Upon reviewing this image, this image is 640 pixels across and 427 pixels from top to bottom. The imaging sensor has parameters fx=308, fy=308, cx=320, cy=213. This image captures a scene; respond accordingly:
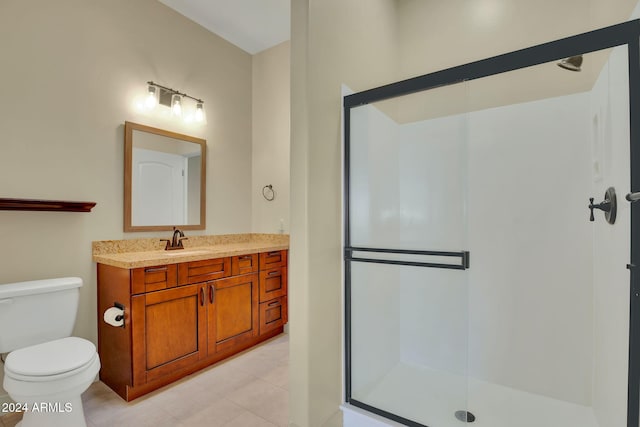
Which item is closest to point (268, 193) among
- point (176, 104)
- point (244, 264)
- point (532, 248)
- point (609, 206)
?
point (244, 264)

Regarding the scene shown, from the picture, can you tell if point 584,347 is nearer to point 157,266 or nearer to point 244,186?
point 157,266

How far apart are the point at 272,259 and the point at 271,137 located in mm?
1366

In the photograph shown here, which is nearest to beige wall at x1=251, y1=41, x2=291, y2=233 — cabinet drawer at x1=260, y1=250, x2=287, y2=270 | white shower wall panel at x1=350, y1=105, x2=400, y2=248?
cabinet drawer at x1=260, y1=250, x2=287, y2=270

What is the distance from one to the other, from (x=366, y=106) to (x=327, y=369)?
155cm

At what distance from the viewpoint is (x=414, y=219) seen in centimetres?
193

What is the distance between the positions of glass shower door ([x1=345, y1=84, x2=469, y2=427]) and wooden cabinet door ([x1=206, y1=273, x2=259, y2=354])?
117 cm

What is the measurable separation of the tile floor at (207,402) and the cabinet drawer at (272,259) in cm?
87

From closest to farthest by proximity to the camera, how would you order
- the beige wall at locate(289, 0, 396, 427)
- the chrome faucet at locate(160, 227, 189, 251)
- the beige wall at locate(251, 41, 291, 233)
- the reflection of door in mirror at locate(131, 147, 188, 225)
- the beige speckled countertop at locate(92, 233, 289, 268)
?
the beige wall at locate(289, 0, 396, 427), the beige speckled countertop at locate(92, 233, 289, 268), the reflection of door in mirror at locate(131, 147, 188, 225), the chrome faucet at locate(160, 227, 189, 251), the beige wall at locate(251, 41, 291, 233)

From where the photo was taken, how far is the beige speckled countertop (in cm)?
207

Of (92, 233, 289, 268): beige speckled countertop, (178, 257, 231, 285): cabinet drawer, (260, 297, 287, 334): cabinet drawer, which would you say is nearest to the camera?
(92, 233, 289, 268): beige speckled countertop

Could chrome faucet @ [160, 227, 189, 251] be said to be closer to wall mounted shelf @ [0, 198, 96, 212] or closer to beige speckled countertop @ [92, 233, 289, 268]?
beige speckled countertop @ [92, 233, 289, 268]

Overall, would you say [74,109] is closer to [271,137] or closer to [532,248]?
[271,137]

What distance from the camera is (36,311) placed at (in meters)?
1.79

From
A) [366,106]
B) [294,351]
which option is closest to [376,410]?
[294,351]
